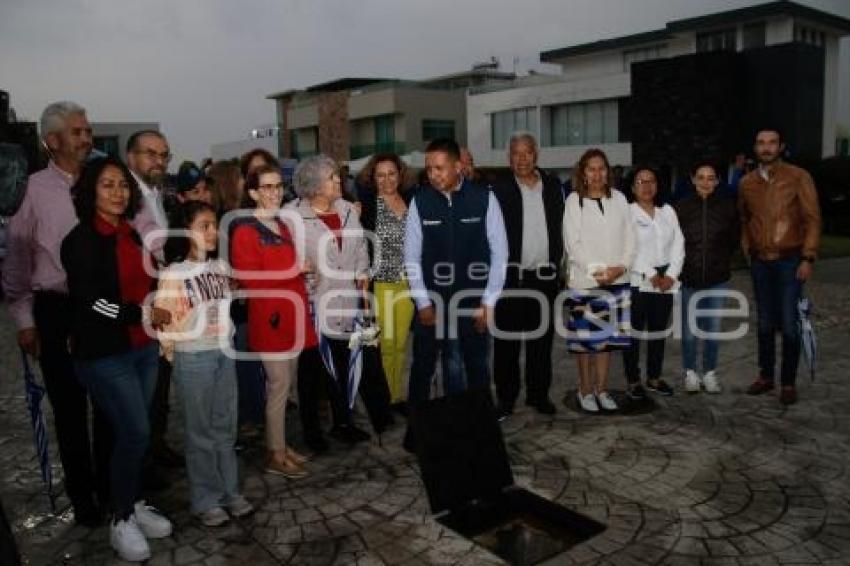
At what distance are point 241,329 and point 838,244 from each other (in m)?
19.9

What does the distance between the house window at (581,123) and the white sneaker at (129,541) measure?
35086 millimetres

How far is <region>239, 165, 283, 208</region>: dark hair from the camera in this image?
15.2 ft

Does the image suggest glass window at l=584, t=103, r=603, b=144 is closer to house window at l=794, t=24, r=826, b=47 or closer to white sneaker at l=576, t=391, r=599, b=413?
house window at l=794, t=24, r=826, b=47

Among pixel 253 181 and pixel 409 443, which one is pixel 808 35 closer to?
pixel 409 443

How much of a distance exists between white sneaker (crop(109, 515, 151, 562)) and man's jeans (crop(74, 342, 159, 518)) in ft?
0.20

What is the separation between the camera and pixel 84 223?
11.8ft

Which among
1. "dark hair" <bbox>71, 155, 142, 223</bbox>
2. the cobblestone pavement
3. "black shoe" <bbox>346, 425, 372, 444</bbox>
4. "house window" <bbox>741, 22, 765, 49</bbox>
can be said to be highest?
"house window" <bbox>741, 22, 765, 49</bbox>

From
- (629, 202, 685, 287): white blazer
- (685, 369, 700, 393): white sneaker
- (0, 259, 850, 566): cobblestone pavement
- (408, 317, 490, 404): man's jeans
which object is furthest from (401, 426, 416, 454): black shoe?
(685, 369, 700, 393): white sneaker

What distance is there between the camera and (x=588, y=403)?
5.91m

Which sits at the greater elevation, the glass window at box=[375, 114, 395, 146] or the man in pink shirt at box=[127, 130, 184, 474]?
the glass window at box=[375, 114, 395, 146]

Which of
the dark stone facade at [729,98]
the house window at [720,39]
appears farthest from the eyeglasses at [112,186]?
the house window at [720,39]

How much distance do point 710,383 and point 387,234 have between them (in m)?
3.27

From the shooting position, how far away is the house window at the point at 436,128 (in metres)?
49.5

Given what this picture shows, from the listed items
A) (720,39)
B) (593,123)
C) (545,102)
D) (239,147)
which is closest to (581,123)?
(593,123)
